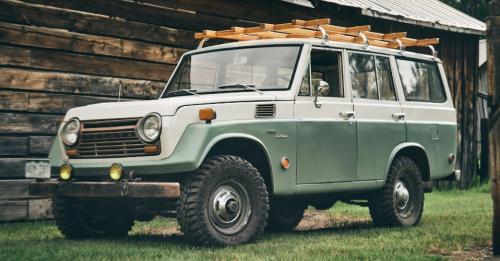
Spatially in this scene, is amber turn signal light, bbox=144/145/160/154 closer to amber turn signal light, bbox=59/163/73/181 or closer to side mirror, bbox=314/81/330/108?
amber turn signal light, bbox=59/163/73/181

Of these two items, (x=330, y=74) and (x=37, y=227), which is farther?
(x=37, y=227)

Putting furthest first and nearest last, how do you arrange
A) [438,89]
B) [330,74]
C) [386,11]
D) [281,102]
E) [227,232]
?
[386,11] → [438,89] → [330,74] → [281,102] → [227,232]

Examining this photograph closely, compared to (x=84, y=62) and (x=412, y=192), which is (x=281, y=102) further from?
(x=84, y=62)

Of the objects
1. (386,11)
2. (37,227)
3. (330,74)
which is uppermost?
(386,11)

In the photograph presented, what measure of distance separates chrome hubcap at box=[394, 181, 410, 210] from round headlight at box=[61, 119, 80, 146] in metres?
3.51

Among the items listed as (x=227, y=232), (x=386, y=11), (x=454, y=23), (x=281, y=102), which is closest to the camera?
(x=227, y=232)

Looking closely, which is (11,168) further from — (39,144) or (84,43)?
(84,43)

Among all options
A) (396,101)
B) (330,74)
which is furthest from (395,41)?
(330,74)

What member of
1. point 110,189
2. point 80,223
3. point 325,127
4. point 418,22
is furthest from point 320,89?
point 418,22

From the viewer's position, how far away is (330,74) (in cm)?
874

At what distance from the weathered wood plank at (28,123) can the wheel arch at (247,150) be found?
3193 mm

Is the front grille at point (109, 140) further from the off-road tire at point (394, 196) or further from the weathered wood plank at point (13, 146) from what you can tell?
the off-road tire at point (394, 196)

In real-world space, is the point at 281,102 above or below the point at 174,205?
above

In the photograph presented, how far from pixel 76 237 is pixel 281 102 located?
2.28 metres
